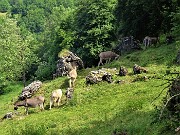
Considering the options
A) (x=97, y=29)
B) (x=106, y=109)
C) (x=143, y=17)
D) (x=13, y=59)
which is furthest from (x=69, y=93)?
(x=13, y=59)

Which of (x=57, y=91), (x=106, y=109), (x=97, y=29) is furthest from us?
(x=97, y=29)

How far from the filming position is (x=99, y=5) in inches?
2124

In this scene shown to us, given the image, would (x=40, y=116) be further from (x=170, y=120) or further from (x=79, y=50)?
(x=79, y=50)

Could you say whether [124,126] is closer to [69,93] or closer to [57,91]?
[57,91]

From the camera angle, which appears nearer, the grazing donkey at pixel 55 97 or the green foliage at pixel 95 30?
the grazing donkey at pixel 55 97

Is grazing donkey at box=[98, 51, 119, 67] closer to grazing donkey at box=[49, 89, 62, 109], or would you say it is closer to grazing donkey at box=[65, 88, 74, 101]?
grazing donkey at box=[65, 88, 74, 101]

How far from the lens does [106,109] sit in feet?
76.5

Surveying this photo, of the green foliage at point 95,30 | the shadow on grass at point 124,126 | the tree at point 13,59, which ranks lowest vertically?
the shadow on grass at point 124,126

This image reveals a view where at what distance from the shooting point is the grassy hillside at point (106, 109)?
1878 cm

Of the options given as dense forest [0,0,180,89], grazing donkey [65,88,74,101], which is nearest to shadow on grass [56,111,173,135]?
grazing donkey [65,88,74,101]

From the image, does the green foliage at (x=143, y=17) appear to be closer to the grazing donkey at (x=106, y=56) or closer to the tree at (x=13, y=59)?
the grazing donkey at (x=106, y=56)

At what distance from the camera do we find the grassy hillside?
18.8 metres

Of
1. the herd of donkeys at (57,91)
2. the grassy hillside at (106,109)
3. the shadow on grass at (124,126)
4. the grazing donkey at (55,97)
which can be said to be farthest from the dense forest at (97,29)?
the grazing donkey at (55,97)

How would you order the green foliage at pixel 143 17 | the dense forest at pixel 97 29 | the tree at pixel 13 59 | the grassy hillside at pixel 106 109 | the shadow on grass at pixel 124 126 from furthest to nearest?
the tree at pixel 13 59 → the dense forest at pixel 97 29 → the green foliage at pixel 143 17 → the grassy hillside at pixel 106 109 → the shadow on grass at pixel 124 126
